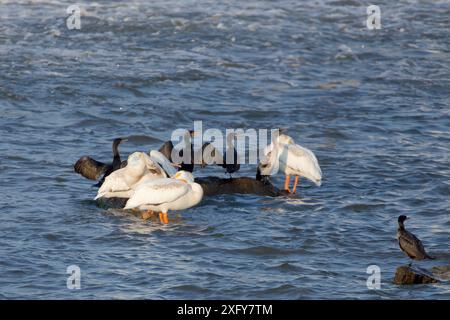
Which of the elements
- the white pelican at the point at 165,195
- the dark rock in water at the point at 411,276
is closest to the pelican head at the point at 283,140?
the white pelican at the point at 165,195

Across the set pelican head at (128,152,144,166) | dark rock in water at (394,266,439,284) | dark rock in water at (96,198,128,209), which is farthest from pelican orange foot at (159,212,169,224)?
dark rock in water at (394,266,439,284)

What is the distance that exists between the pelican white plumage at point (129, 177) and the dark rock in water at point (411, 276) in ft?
14.2

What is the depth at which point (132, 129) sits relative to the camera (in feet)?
64.9

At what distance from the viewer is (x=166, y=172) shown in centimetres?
1561

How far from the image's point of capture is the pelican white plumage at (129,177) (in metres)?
14.6

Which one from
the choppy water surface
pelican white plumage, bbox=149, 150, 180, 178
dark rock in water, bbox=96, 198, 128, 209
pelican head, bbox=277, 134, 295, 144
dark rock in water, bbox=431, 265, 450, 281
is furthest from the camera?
pelican head, bbox=277, 134, 295, 144

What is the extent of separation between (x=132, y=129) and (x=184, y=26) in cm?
824

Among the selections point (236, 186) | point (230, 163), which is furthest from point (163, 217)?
point (230, 163)

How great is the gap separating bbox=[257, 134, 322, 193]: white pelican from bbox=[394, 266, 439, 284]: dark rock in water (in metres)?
4.31

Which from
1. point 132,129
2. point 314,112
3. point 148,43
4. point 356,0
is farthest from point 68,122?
point 356,0

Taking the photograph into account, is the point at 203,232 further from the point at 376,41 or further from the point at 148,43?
the point at 376,41

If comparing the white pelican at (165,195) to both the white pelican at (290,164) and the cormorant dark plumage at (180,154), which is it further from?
the white pelican at (290,164)

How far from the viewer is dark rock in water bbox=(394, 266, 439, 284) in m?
11.6

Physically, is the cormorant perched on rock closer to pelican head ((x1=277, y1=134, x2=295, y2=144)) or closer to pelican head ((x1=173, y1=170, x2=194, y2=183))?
pelican head ((x1=173, y1=170, x2=194, y2=183))
